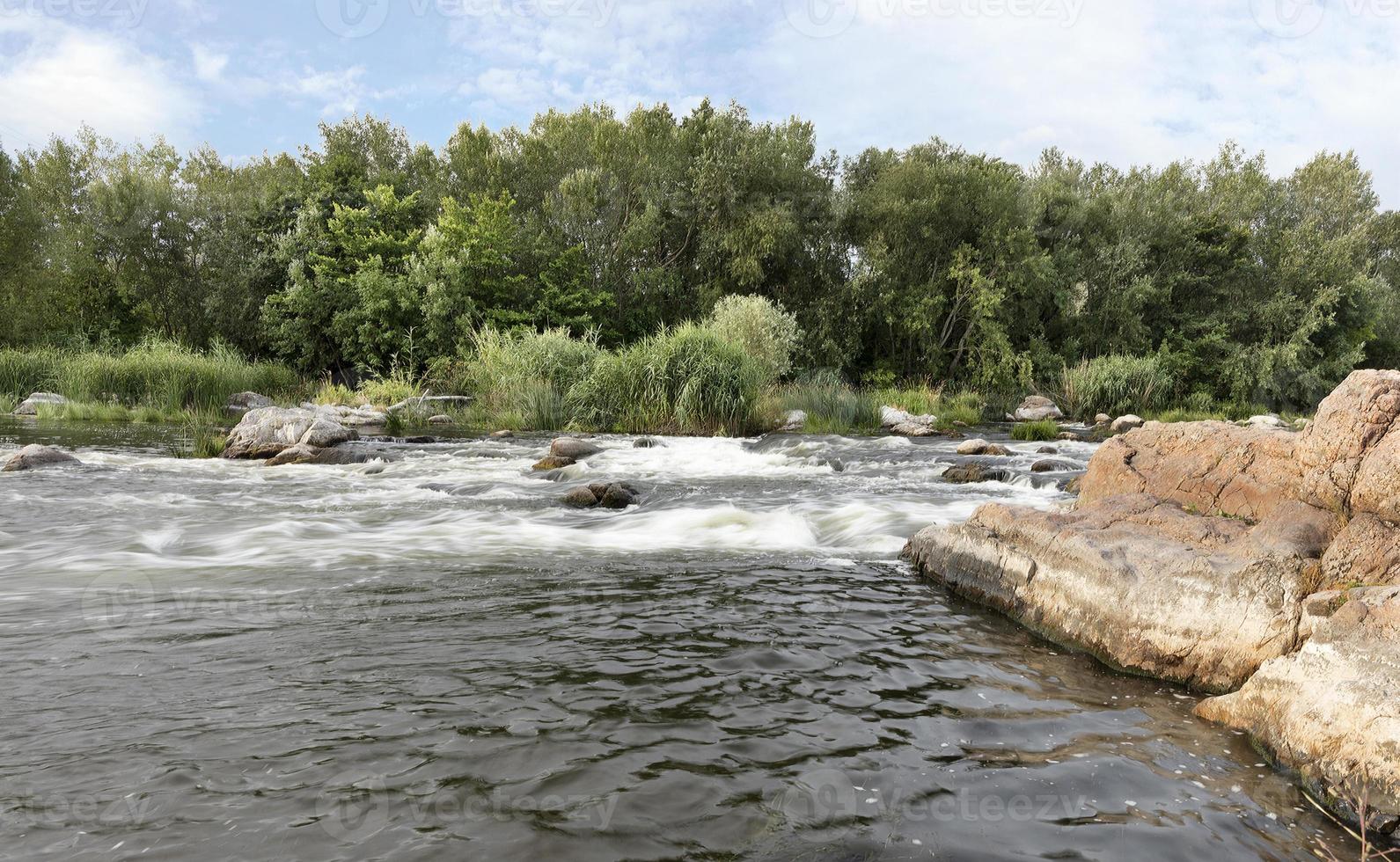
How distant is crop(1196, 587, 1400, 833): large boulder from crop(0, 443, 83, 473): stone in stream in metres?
13.1

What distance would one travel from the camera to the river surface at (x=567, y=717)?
8.13 ft

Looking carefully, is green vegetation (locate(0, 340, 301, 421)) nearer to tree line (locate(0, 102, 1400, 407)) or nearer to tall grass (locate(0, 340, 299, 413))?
tall grass (locate(0, 340, 299, 413))

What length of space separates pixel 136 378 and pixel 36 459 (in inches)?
460

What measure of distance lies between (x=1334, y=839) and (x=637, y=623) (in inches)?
124

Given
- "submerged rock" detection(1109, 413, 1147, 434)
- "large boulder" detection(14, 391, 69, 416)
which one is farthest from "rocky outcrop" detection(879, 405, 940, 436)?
"large boulder" detection(14, 391, 69, 416)

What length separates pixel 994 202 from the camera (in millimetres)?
32562

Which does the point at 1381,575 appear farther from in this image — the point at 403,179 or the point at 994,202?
the point at 403,179

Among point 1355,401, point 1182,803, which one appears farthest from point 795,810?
point 1355,401

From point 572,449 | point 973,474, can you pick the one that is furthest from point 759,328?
point 973,474

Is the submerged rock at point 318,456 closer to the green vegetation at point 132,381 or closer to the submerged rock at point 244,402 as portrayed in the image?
the green vegetation at point 132,381

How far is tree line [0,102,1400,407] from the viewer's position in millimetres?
30875

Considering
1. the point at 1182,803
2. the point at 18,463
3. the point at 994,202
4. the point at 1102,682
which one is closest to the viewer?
the point at 1182,803

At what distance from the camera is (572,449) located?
1308 cm

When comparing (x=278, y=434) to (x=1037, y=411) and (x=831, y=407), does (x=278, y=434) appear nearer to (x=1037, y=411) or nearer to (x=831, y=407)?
(x=831, y=407)
